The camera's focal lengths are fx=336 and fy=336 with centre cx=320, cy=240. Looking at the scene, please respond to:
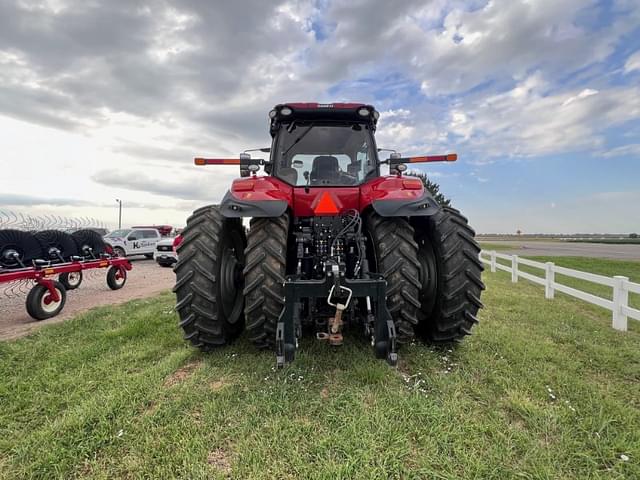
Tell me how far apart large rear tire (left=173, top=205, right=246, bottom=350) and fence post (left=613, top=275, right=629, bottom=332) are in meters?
5.09

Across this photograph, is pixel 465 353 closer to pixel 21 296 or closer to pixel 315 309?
pixel 315 309

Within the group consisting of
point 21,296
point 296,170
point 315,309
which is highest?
point 296,170

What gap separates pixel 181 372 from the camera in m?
2.82

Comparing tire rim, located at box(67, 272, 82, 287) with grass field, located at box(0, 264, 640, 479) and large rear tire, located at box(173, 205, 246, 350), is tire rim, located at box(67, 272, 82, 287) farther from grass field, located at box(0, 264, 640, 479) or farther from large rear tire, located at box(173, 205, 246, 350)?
large rear tire, located at box(173, 205, 246, 350)

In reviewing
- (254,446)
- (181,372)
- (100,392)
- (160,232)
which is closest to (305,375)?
(254,446)

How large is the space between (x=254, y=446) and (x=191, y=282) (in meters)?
1.49

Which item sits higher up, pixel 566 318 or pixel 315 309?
pixel 315 309

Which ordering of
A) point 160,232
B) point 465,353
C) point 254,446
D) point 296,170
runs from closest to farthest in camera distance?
1. point 254,446
2. point 465,353
3. point 296,170
4. point 160,232

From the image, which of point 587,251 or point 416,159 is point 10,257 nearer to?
point 416,159

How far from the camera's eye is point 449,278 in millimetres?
2912

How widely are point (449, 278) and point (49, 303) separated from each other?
247 inches

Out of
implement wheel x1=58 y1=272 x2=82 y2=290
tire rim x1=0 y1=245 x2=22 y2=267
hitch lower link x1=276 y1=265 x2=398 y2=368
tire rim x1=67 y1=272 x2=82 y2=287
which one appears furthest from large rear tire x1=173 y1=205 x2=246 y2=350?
tire rim x1=67 y1=272 x2=82 y2=287

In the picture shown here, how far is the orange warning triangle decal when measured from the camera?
278 centimetres

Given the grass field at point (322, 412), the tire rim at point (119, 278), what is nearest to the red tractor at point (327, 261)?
the grass field at point (322, 412)
